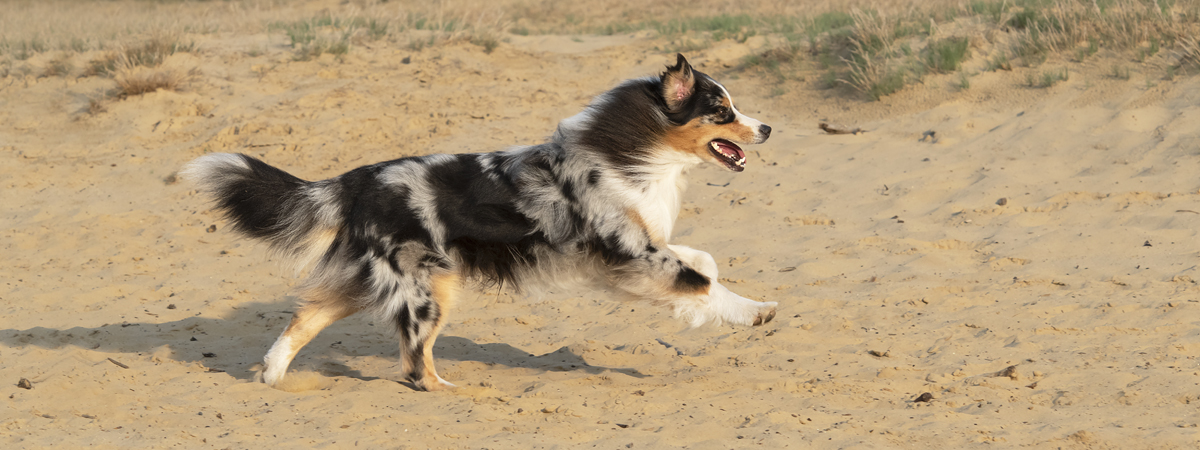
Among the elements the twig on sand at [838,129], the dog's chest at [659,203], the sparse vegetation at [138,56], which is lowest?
the twig on sand at [838,129]

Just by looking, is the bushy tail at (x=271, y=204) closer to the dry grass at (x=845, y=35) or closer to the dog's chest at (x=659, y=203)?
the dog's chest at (x=659, y=203)

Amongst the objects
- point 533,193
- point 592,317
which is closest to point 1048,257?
point 592,317

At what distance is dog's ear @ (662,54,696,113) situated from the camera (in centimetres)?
519

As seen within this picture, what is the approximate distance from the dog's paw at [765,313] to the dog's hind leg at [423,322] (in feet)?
5.28

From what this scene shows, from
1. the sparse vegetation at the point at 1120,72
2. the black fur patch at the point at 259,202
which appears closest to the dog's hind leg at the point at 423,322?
the black fur patch at the point at 259,202

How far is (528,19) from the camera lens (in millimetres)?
23109

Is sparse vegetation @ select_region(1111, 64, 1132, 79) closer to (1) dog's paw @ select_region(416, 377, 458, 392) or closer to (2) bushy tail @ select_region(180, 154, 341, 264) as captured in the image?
(1) dog's paw @ select_region(416, 377, 458, 392)

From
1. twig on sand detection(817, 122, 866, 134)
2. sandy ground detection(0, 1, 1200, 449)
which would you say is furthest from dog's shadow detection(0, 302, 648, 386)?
twig on sand detection(817, 122, 866, 134)

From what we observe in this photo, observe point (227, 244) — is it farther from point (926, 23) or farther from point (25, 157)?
point (926, 23)

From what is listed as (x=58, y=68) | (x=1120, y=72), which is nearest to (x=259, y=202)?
(x=1120, y=72)

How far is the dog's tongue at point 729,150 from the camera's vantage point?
5.39m

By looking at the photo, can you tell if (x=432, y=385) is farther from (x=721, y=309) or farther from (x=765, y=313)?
(x=765, y=313)

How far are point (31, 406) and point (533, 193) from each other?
2682 mm

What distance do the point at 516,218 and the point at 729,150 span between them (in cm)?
122
